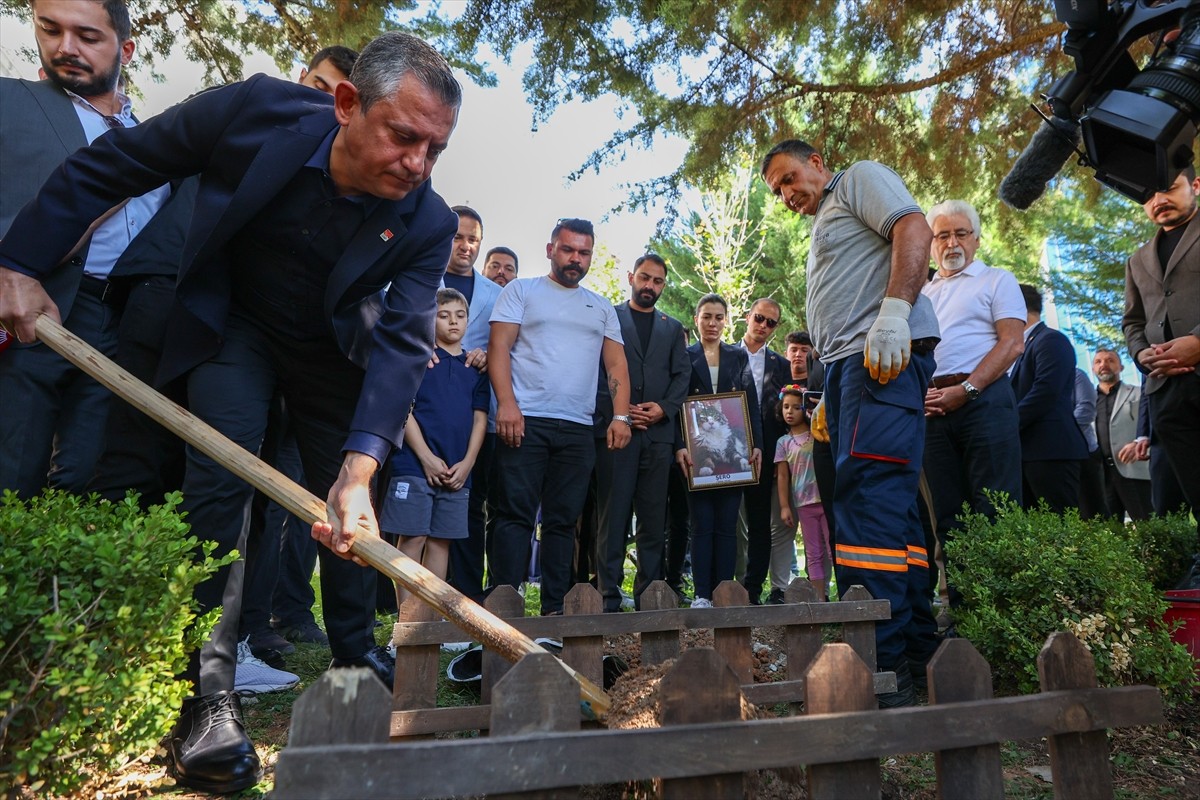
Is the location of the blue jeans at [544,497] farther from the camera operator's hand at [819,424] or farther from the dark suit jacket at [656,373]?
the camera operator's hand at [819,424]

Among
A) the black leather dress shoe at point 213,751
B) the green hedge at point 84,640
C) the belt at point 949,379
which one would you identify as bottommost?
the black leather dress shoe at point 213,751

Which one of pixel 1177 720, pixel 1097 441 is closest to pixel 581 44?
pixel 1177 720

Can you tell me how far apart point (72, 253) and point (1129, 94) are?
3.38 m

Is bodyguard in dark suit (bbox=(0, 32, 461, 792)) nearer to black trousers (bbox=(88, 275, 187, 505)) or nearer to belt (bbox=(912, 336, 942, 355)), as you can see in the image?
black trousers (bbox=(88, 275, 187, 505))

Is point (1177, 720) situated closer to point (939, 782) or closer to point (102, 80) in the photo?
point (939, 782)

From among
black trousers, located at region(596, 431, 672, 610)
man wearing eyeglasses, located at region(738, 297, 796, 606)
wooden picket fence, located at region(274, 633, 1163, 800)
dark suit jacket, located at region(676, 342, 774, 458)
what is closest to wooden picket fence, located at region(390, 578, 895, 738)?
wooden picket fence, located at region(274, 633, 1163, 800)

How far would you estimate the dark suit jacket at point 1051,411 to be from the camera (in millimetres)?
5547

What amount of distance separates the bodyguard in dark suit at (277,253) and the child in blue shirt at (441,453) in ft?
5.86

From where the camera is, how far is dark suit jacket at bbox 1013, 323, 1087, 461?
5.55m

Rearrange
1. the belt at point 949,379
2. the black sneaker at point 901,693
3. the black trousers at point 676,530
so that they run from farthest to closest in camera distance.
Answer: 1. the black trousers at point 676,530
2. the belt at point 949,379
3. the black sneaker at point 901,693

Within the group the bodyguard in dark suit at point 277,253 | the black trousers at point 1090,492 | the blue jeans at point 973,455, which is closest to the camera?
the bodyguard in dark suit at point 277,253

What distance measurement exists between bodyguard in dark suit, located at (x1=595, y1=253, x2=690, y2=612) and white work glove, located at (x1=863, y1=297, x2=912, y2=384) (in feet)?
8.39

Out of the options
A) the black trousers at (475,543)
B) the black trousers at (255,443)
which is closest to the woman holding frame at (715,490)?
the black trousers at (475,543)

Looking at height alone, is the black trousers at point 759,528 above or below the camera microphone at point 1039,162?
below
